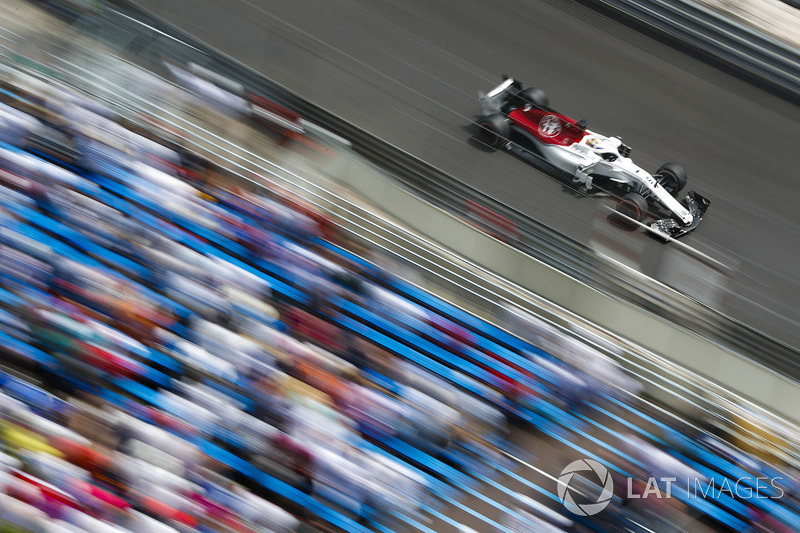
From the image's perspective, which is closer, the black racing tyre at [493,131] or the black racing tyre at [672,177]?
the black racing tyre at [672,177]

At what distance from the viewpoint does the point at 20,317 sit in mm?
6859

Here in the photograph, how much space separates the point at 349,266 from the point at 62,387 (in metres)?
2.67

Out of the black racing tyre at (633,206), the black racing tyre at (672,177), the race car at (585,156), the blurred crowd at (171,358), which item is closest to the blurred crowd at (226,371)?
the blurred crowd at (171,358)

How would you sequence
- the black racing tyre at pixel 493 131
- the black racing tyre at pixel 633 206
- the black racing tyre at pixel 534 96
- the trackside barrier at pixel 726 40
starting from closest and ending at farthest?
1. the black racing tyre at pixel 633 206
2. the black racing tyre at pixel 493 131
3. the black racing tyre at pixel 534 96
4. the trackside barrier at pixel 726 40

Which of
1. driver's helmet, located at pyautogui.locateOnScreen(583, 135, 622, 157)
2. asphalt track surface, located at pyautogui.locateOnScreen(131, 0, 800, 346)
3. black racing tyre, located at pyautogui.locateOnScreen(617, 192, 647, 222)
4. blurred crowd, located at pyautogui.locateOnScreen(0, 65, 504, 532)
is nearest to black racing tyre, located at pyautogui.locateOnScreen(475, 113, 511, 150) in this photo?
asphalt track surface, located at pyautogui.locateOnScreen(131, 0, 800, 346)

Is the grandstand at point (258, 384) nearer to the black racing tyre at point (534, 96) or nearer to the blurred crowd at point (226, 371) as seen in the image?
the blurred crowd at point (226, 371)

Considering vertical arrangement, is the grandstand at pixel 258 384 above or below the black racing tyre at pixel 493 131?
below

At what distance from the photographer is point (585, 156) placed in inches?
381

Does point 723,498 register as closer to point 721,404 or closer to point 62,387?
point 721,404

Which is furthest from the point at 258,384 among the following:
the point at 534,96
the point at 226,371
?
the point at 534,96

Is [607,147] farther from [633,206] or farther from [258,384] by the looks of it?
[258,384]

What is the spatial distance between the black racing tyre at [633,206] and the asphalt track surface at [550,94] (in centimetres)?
31

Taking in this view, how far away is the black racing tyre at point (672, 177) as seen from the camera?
984 centimetres

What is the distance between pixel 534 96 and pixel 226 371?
18.0ft
